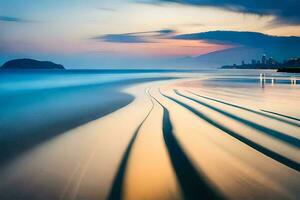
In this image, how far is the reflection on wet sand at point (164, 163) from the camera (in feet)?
16.8

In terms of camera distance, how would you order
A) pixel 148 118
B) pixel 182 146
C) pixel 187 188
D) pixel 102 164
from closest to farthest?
pixel 187 188 < pixel 102 164 < pixel 182 146 < pixel 148 118

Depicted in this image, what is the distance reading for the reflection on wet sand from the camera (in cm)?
512

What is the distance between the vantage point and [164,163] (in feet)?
21.5

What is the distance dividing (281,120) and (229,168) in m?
6.03

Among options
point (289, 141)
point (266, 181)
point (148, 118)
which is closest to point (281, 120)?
point (289, 141)

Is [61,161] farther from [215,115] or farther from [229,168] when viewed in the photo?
[215,115]

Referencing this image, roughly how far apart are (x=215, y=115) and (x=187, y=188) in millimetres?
7890

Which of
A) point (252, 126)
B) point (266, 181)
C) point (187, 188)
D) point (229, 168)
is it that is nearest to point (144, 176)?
point (187, 188)

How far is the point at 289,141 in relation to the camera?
8242 millimetres

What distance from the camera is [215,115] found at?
1277 centimetres

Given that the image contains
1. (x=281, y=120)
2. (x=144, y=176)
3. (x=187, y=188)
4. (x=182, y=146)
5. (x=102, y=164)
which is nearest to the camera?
(x=187, y=188)

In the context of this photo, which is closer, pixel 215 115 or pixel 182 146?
pixel 182 146

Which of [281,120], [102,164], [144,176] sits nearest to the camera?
[144,176]

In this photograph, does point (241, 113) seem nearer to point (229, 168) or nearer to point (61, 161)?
point (229, 168)
